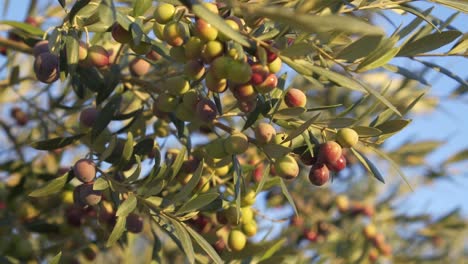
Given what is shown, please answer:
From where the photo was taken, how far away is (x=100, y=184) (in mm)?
932

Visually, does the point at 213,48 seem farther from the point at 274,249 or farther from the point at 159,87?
the point at 274,249

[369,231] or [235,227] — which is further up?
[235,227]

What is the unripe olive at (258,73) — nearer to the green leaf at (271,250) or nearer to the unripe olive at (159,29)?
the unripe olive at (159,29)

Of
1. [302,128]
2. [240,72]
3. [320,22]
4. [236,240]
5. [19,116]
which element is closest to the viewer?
[320,22]

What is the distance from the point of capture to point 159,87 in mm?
1139

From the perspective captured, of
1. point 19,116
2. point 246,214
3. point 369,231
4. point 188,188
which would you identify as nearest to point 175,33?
point 188,188

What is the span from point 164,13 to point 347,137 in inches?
11.4

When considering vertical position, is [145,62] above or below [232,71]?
below

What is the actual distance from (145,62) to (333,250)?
3.10 feet

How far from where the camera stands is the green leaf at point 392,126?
924 millimetres

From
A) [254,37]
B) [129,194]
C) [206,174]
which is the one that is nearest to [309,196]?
[206,174]

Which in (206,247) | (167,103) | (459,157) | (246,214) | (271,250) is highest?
(167,103)

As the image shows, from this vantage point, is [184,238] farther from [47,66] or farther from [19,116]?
[19,116]

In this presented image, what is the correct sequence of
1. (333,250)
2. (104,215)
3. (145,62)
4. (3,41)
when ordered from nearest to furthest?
(104,215) → (145,62) → (3,41) → (333,250)
